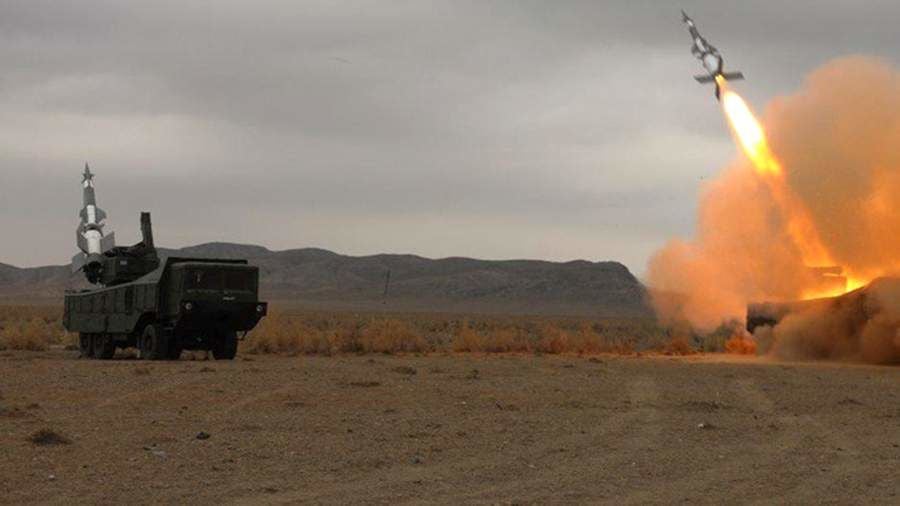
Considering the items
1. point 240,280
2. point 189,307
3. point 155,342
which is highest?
point 240,280

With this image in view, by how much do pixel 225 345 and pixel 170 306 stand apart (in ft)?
6.19

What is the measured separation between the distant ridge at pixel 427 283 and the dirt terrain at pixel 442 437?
93.1 metres

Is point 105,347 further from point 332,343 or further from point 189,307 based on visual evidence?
point 332,343

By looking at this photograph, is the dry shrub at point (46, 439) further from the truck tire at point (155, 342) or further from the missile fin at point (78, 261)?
the missile fin at point (78, 261)

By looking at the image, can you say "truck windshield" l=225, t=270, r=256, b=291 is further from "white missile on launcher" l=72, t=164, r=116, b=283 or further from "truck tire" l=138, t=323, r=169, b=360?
"white missile on launcher" l=72, t=164, r=116, b=283

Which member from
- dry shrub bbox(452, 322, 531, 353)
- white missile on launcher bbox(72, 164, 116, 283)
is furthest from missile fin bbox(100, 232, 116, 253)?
dry shrub bbox(452, 322, 531, 353)

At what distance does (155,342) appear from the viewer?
29.5m

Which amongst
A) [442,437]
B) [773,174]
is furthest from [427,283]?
[442,437]

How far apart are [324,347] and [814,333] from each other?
1447 centimetres

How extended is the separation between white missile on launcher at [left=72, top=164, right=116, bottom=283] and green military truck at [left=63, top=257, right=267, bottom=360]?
4334mm

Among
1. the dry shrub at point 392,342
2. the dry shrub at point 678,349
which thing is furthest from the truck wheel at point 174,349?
the dry shrub at point 678,349

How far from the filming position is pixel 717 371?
1024 inches

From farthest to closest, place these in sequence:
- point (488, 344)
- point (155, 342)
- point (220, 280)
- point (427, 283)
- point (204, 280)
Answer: point (427, 283), point (488, 344), point (155, 342), point (220, 280), point (204, 280)

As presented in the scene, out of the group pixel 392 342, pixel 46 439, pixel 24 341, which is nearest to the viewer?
pixel 46 439
